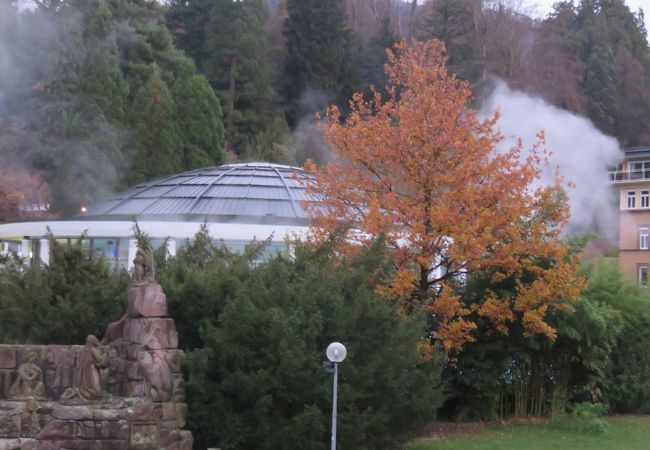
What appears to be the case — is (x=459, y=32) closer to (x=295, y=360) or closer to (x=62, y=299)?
(x=62, y=299)

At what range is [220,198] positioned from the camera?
1409 inches

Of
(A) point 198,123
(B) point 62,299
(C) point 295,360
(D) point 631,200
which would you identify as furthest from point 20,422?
(D) point 631,200

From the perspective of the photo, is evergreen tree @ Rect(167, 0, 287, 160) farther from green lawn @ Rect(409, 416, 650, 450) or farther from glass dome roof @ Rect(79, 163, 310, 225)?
green lawn @ Rect(409, 416, 650, 450)

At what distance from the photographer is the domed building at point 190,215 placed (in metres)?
33.4

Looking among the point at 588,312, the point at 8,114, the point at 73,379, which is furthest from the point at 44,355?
the point at 8,114

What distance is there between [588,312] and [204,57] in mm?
46674

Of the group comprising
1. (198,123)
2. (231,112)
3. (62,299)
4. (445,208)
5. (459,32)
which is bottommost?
(62,299)

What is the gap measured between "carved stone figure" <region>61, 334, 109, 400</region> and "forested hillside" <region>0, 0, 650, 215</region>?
30.8m

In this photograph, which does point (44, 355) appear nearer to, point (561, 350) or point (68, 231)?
point (561, 350)

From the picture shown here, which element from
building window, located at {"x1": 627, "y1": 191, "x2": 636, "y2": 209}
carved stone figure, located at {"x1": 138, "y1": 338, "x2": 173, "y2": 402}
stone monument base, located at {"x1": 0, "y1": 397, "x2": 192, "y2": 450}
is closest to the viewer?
stone monument base, located at {"x1": 0, "y1": 397, "x2": 192, "y2": 450}

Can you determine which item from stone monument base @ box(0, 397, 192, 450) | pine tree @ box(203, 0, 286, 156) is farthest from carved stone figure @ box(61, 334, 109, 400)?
pine tree @ box(203, 0, 286, 156)

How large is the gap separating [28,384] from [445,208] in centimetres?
817

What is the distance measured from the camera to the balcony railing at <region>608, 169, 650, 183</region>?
54.2 m

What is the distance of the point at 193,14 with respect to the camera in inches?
2574
